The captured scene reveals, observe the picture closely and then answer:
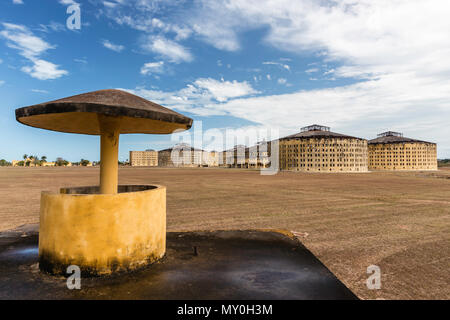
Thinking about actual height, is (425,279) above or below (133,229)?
below

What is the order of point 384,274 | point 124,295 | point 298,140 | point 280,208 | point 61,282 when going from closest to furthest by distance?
1. point 124,295
2. point 61,282
3. point 384,274
4. point 280,208
5. point 298,140

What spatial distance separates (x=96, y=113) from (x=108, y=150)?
85 cm

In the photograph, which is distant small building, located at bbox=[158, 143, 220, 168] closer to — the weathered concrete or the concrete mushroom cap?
the concrete mushroom cap

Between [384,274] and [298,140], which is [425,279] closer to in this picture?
[384,274]

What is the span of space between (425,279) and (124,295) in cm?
585

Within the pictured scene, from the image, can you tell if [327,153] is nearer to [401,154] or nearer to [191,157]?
[401,154]

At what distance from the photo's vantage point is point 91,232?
4848mm

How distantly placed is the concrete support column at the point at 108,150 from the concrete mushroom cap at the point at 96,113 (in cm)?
24

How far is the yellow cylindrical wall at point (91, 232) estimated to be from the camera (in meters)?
4.84

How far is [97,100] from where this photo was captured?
16.5 ft

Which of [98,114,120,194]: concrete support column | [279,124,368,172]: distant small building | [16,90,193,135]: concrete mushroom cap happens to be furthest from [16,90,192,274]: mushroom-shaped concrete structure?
[279,124,368,172]: distant small building

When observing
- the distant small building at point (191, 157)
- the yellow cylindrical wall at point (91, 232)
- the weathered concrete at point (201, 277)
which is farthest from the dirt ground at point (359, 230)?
the distant small building at point (191, 157)

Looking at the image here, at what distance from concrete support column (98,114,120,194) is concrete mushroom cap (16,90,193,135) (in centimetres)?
24
